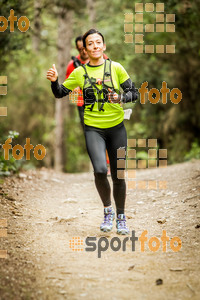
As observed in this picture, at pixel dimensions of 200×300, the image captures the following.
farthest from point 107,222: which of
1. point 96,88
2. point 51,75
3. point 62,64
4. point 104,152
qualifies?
point 62,64

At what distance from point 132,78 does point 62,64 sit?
2.40 metres

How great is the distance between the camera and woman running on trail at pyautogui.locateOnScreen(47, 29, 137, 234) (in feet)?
13.4

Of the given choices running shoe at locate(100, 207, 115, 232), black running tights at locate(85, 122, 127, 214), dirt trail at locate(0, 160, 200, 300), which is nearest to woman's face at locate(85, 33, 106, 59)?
black running tights at locate(85, 122, 127, 214)

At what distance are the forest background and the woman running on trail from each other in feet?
17.9

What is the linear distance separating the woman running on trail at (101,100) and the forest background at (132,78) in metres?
5.44

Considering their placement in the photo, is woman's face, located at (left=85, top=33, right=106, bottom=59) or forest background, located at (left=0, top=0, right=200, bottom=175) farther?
forest background, located at (left=0, top=0, right=200, bottom=175)

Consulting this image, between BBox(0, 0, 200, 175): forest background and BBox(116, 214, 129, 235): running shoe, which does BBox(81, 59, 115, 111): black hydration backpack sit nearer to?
BBox(116, 214, 129, 235): running shoe

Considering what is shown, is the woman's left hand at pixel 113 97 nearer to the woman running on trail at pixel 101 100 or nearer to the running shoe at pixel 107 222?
the woman running on trail at pixel 101 100

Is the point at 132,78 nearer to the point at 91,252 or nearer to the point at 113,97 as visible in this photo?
the point at 113,97

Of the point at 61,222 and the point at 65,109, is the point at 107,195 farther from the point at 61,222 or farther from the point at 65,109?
the point at 65,109

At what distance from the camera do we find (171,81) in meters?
12.4

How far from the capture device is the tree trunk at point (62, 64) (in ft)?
40.0

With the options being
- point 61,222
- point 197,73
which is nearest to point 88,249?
point 61,222

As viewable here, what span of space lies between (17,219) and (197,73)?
882 cm
